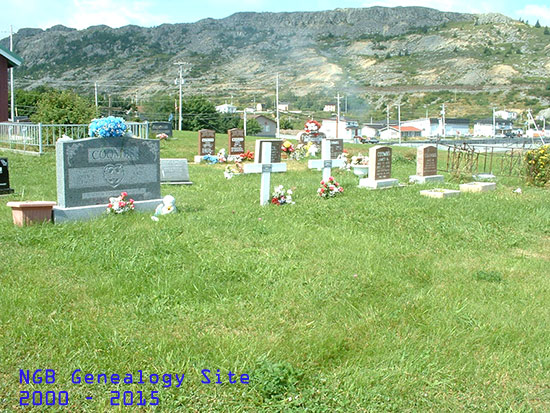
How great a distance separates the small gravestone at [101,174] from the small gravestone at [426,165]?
28.4 ft

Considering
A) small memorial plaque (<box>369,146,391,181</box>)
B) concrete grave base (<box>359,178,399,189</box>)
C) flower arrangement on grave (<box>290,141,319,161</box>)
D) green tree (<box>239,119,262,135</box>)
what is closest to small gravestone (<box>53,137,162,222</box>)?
concrete grave base (<box>359,178,399,189</box>)

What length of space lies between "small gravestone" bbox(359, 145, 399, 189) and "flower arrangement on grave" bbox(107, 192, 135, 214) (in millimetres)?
6823

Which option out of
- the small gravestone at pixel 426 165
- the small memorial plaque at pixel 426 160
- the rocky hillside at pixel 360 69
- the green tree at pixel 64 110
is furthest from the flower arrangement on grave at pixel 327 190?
the rocky hillside at pixel 360 69

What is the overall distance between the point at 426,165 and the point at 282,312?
40.1 ft

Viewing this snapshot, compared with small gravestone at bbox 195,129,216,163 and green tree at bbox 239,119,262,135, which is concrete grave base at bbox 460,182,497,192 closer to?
small gravestone at bbox 195,129,216,163

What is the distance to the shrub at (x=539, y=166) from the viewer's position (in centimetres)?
1481

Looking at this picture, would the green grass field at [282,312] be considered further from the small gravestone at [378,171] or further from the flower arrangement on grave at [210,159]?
the flower arrangement on grave at [210,159]

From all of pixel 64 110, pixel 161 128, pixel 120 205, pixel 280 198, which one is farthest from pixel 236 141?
pixel 120 205

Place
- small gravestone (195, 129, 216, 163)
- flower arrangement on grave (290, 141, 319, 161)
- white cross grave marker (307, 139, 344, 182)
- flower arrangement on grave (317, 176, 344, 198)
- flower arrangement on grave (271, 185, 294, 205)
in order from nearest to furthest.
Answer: flower arrangement on grave (271, 185, 294, 205), flower arrangement on grave (317, 176, 344, 198), white cross grave marker (307, 139, 344, 182), small gravestone (195, 129, 216, 163), flower arrangement on grave (290, 141, 319, 161)

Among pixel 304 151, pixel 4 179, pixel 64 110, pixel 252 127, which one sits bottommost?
pixel 4 179

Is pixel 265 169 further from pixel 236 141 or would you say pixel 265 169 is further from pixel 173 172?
pixel 236 141

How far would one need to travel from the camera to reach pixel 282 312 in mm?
4801

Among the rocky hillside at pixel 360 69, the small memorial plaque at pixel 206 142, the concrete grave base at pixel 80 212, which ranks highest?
the rocky hillside at pixel 360 69

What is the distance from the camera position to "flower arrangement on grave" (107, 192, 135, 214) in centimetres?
898
